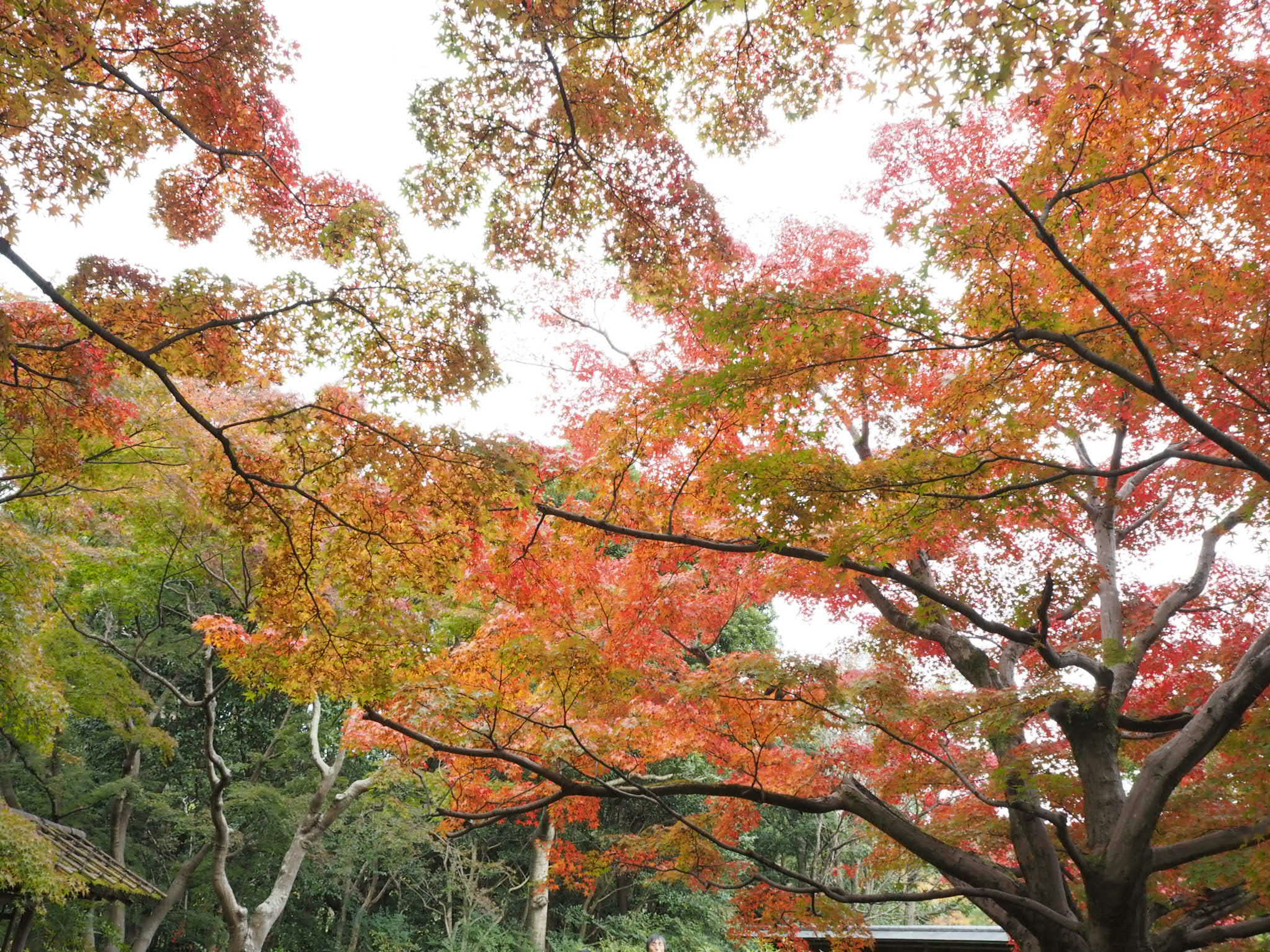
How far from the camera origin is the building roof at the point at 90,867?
7535 mm

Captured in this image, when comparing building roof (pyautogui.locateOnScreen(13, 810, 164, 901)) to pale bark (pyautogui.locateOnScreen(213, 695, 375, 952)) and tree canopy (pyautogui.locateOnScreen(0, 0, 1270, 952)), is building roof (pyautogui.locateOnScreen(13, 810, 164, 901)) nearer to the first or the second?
pale bark (pyautogui.locateOnScreen(213, 695, 375, 952))

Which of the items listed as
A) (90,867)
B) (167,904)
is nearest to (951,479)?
(90,867)

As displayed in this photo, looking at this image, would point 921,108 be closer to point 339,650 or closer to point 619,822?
point 339,650

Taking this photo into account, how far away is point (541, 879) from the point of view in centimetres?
1077

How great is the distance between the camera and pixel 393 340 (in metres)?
4.42

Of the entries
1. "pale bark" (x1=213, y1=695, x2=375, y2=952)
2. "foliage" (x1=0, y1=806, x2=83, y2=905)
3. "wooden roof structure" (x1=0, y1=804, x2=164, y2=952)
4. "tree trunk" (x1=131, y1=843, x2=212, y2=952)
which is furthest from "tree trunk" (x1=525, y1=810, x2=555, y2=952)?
"tree trunk" (x1=131, y1=843, x2=212, y2=952)

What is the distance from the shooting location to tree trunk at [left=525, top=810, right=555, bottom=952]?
10609 millimetres

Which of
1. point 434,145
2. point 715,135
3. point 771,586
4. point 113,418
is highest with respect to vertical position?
point 715,135

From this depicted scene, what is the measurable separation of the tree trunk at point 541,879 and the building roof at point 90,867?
186 inches

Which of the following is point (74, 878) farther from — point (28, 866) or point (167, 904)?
point (167, 904)

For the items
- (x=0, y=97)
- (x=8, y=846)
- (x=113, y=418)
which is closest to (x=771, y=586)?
(x=113, y=418)

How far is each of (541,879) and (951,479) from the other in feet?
31.1

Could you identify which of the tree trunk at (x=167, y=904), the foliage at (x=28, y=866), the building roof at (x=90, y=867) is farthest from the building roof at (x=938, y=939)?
the tree trunk at (x=167, y=904)

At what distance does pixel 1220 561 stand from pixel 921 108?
6905 millimetres
